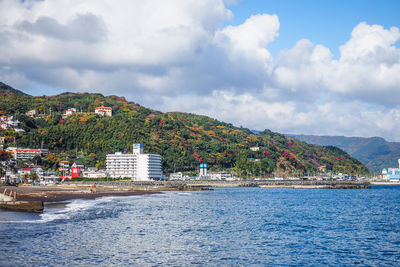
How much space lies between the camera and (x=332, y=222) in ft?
153

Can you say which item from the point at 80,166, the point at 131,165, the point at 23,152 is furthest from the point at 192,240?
the point at 23,152

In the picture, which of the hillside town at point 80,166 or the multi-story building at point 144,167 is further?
the multi-story building at point 144,167

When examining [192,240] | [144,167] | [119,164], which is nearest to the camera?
[192,240]

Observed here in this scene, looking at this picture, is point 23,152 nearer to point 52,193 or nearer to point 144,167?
point 144,167

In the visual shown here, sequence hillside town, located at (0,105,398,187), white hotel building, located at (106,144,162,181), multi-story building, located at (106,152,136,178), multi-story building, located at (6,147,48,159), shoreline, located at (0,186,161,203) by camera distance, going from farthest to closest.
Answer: multi-story building, located at (106,152,136,178) → white hotel building, located at (106,144,162,181) → multi-story building, located at (6,147,48,159) → hillside town, located at (0,105,398,187) → shoreline, located at (0,186,161,203)

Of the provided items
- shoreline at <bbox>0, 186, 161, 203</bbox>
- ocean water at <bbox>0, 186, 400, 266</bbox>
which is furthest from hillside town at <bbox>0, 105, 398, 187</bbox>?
ocean water at <bbox>0, 186, 400, 266</bbox>

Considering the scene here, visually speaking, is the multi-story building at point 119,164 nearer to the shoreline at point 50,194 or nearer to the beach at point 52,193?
the beach at point 52,193

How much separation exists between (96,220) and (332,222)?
27.2m

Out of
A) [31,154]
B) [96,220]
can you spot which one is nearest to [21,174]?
[31,154]

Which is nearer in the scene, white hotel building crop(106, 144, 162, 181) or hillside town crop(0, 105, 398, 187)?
hillside town crop(0, 105, 398, 187)

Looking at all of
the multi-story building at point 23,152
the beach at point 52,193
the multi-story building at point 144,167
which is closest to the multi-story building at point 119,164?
the multi-story building at point 144,167

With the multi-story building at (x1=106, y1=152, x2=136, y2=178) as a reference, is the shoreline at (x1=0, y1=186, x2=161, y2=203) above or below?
below

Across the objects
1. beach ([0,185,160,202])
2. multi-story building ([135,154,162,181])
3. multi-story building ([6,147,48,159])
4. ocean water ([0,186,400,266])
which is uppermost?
multi-story building ([6,147,48,159])

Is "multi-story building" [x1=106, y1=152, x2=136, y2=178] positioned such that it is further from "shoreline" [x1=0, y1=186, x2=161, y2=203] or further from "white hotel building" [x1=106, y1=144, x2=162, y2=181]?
"shoreline" [x1=0, y1=186, x2=161, y2=203]
